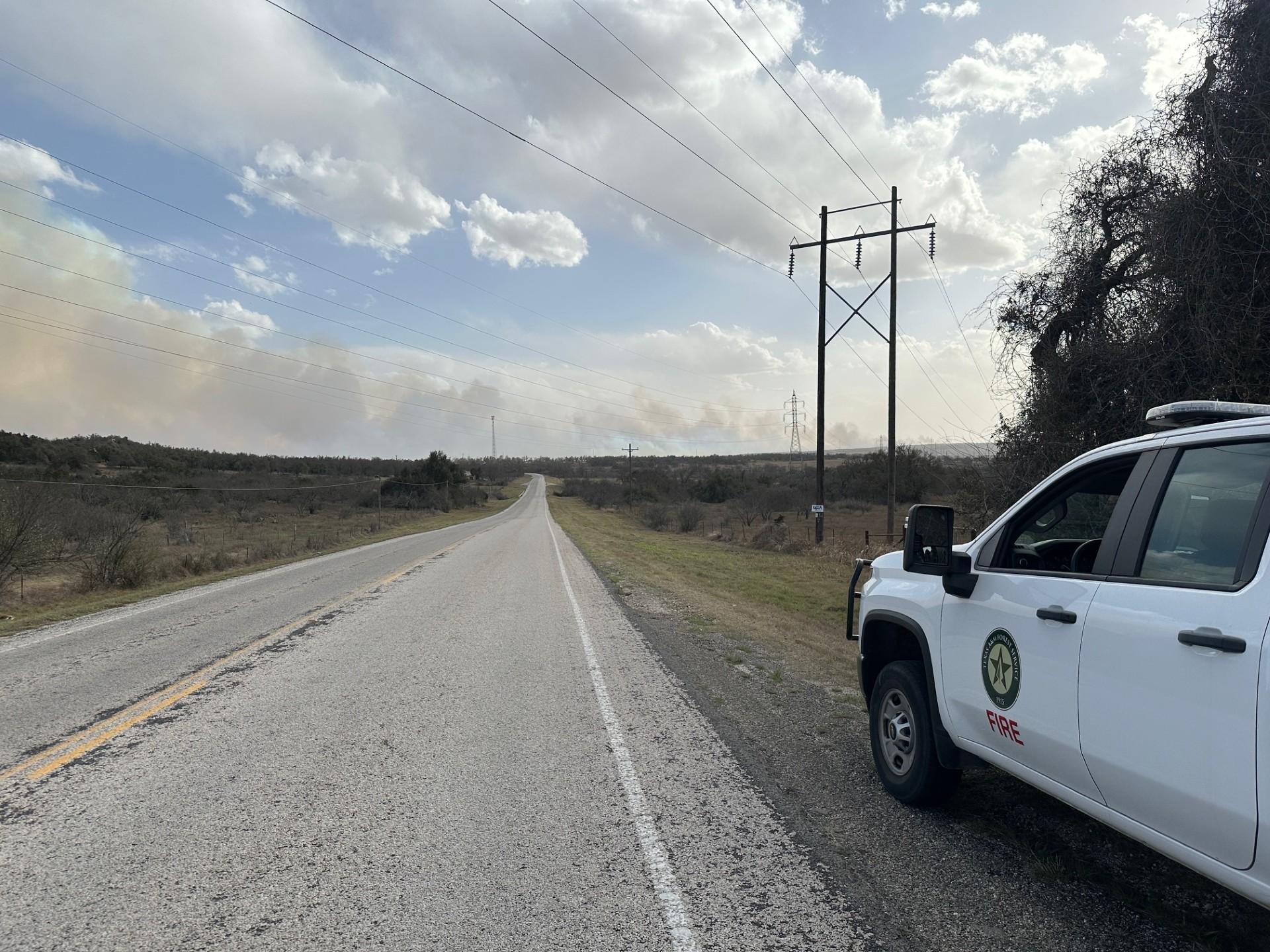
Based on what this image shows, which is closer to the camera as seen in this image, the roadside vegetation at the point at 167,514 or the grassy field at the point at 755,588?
the grassy field at the point at 755,588

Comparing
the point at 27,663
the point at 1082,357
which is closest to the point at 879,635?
the point at 1082,357

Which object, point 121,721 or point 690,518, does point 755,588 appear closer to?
point 121,721

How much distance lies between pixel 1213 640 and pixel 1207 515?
631mm

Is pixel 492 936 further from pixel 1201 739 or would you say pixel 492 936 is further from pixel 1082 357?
pixel 1082 357

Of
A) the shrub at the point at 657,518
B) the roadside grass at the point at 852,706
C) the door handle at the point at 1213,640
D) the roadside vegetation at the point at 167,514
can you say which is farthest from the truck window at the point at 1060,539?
the shrub at the point at 657,518

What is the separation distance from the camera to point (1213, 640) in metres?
2.39

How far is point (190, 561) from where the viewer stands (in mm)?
20766

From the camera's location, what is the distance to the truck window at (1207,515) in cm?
262

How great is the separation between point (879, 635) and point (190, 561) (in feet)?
69.5

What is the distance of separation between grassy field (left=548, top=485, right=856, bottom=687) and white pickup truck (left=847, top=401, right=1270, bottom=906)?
12.9 feet

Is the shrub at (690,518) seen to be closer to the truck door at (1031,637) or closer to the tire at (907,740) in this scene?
the tire at (907,740)

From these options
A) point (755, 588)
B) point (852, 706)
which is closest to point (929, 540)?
point (852, 706)

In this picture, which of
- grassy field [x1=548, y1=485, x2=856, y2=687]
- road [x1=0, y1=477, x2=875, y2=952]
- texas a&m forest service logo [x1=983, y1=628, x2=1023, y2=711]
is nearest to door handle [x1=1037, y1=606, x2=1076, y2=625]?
texas a&m forest service logo [x1=983, y1=628, x2=1023, y2=711]

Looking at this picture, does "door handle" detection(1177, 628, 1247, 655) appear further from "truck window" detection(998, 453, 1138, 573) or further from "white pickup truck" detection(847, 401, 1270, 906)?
"truck window" detection(998, 453, 1138, 573)
